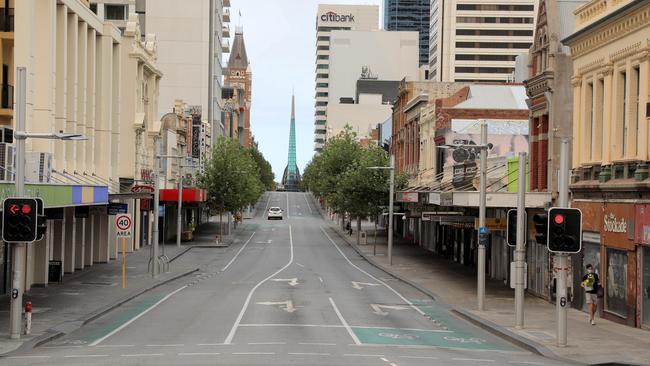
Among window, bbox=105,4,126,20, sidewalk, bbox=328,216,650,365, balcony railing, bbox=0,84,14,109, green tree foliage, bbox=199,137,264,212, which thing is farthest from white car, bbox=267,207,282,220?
balcony railing, bbox=0,84,14,109

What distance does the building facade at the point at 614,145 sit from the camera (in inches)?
1157

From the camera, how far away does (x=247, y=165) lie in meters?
91.2

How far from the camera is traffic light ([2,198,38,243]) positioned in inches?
976

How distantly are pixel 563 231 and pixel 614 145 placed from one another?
8.93 m

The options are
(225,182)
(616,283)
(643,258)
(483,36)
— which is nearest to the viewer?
(643,258)

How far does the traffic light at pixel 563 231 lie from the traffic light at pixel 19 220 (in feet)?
42.4

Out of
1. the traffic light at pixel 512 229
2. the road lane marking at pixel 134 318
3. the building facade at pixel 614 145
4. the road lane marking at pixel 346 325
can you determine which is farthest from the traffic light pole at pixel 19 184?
the building facade at pixel 614 145

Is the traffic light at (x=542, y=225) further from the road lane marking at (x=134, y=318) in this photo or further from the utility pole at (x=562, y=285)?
the road lane marking at (x=134, y=318)

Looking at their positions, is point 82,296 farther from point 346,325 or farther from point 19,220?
point 19,220

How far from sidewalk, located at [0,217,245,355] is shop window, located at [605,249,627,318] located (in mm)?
16535

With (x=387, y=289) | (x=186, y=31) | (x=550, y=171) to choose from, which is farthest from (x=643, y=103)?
(x=186, y=31)

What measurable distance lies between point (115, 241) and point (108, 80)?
10457mm

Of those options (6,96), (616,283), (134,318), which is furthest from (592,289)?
(6,96)

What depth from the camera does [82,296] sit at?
37531 mm
